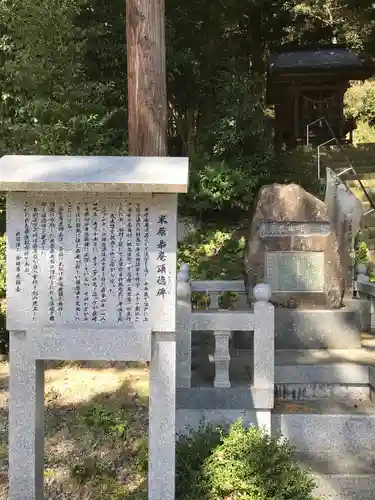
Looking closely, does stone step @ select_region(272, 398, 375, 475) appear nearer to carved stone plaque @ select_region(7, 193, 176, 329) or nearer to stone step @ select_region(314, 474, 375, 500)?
stone step @ select_region(314, 474, 375, 500)

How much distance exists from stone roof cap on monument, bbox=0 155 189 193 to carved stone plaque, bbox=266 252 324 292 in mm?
3245

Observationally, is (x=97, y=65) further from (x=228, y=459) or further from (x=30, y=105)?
(x=228, y=459)

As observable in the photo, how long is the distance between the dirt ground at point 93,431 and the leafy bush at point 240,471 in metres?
0.39

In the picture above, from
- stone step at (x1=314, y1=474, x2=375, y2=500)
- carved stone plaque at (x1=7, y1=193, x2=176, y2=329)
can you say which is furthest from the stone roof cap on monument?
stone step at (x1=314, y1=474, x2=375, y2=500)

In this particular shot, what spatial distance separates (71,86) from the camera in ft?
33.4

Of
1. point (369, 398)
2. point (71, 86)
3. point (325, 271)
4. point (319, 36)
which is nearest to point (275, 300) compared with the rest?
point (325, 271)

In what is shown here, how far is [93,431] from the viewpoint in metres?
5.04

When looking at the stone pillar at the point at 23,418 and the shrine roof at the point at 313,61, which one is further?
the shrine roof at the point at 313,61

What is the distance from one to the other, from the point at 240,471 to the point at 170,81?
11.7m

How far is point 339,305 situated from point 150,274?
12.2 feet

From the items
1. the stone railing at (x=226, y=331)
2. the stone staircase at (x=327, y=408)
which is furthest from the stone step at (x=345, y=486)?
the stone railing at (x=226, y=331)

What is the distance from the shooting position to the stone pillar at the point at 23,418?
3.37 m

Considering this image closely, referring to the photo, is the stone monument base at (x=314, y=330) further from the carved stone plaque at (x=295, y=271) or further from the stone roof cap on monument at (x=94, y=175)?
the stone roof cap on monument at (x=94, y=175)

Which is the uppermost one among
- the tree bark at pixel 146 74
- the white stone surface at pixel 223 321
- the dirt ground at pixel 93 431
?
the tree bark at pixel 146 74
